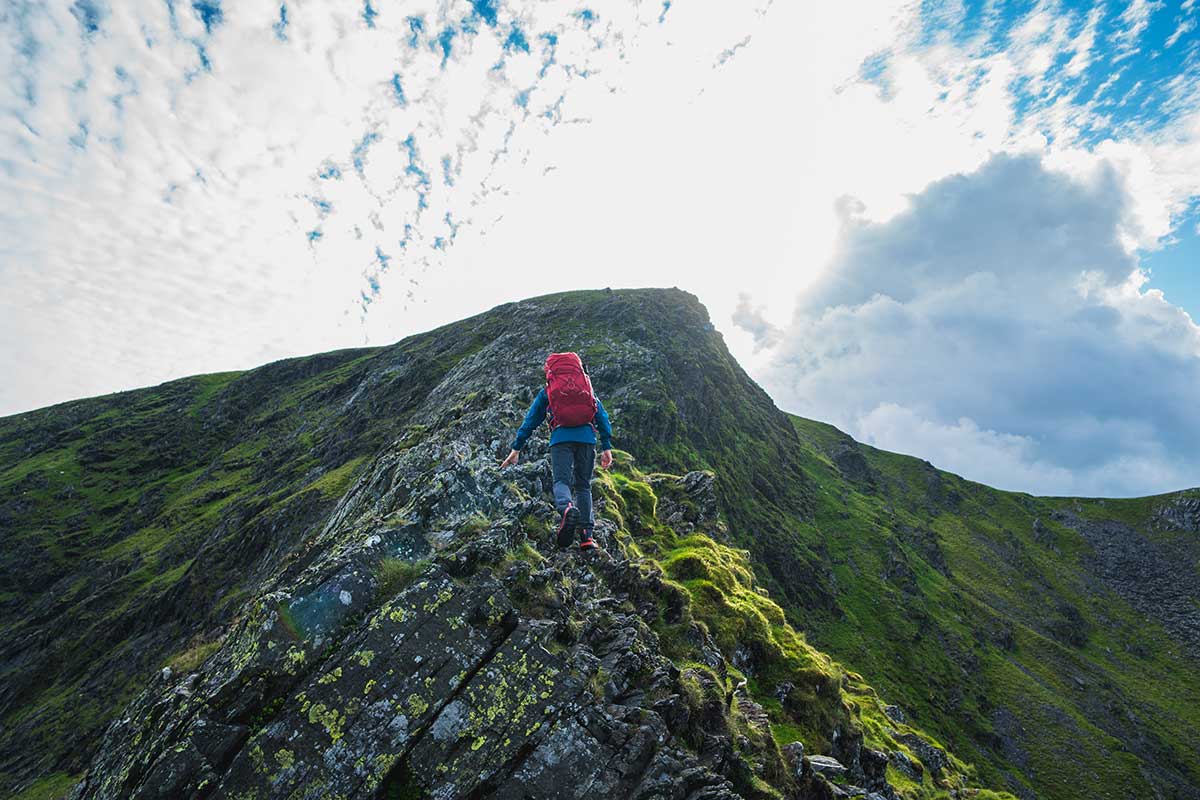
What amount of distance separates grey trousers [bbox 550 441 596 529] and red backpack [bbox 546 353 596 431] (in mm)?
611

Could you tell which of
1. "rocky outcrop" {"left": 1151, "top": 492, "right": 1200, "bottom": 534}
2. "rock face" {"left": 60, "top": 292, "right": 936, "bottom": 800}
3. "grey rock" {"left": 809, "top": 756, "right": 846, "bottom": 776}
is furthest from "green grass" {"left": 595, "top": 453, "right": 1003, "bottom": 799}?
"rocky outcrop" {"left": 1151, "top": 492, "right": 1200, "bottom": 534}

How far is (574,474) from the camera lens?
41.4 ft

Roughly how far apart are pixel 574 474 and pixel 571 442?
2.98ft

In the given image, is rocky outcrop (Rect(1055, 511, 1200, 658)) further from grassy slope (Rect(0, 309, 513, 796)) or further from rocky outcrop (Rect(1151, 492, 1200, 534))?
grassy slope (Rect(0, 309, 513, 796))

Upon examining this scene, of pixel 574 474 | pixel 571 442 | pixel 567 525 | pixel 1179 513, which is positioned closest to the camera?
pixel 567 525

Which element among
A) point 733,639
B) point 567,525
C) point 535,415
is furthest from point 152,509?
point 567,525

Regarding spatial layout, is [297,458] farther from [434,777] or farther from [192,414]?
[434,777]

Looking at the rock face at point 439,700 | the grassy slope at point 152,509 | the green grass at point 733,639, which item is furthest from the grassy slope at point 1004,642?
the grassy slope at point 152,509

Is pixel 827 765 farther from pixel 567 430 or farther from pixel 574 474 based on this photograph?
pixel 567 430

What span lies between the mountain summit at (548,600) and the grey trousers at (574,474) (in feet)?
5.89

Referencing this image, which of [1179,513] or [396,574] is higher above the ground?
[1179,513]

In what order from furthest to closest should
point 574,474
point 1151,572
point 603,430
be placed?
point 1151,572 → point 603,430 → point 574,474

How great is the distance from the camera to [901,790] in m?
18.6

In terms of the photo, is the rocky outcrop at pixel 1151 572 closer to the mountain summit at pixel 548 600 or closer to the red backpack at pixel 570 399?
the mountain summit at pixel 548 600
